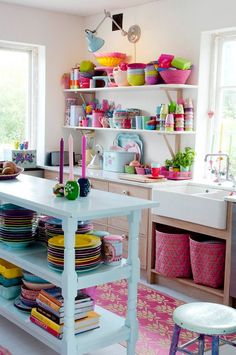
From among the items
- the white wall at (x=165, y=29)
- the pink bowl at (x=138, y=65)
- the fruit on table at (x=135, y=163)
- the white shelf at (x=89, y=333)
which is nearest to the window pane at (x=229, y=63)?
the white wall at (x=165, y=29)

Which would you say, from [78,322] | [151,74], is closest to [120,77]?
[151,74]

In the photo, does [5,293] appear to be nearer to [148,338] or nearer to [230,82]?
[148,338]

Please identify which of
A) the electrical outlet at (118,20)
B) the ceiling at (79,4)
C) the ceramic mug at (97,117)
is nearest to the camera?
the ceiling at (79,4)

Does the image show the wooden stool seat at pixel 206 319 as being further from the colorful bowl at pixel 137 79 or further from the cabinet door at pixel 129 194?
the colorful bowl at pixel 137 79

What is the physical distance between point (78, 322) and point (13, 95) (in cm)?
345

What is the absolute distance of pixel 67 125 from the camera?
18.6ft

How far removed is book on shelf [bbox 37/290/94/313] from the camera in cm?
262

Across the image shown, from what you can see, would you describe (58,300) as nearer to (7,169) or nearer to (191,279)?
(7,169)

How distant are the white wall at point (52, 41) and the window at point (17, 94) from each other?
18 cm

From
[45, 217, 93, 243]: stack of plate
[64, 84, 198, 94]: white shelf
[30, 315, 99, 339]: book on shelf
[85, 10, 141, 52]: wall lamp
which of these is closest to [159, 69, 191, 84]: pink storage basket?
[64, 84, 198, 94]: white shelf

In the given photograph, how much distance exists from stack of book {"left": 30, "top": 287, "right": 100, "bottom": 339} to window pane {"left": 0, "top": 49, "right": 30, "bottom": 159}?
9.86 ft

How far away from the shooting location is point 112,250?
2.63 m

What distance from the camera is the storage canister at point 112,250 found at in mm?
2633

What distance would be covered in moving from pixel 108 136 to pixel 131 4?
1348 millimetres
